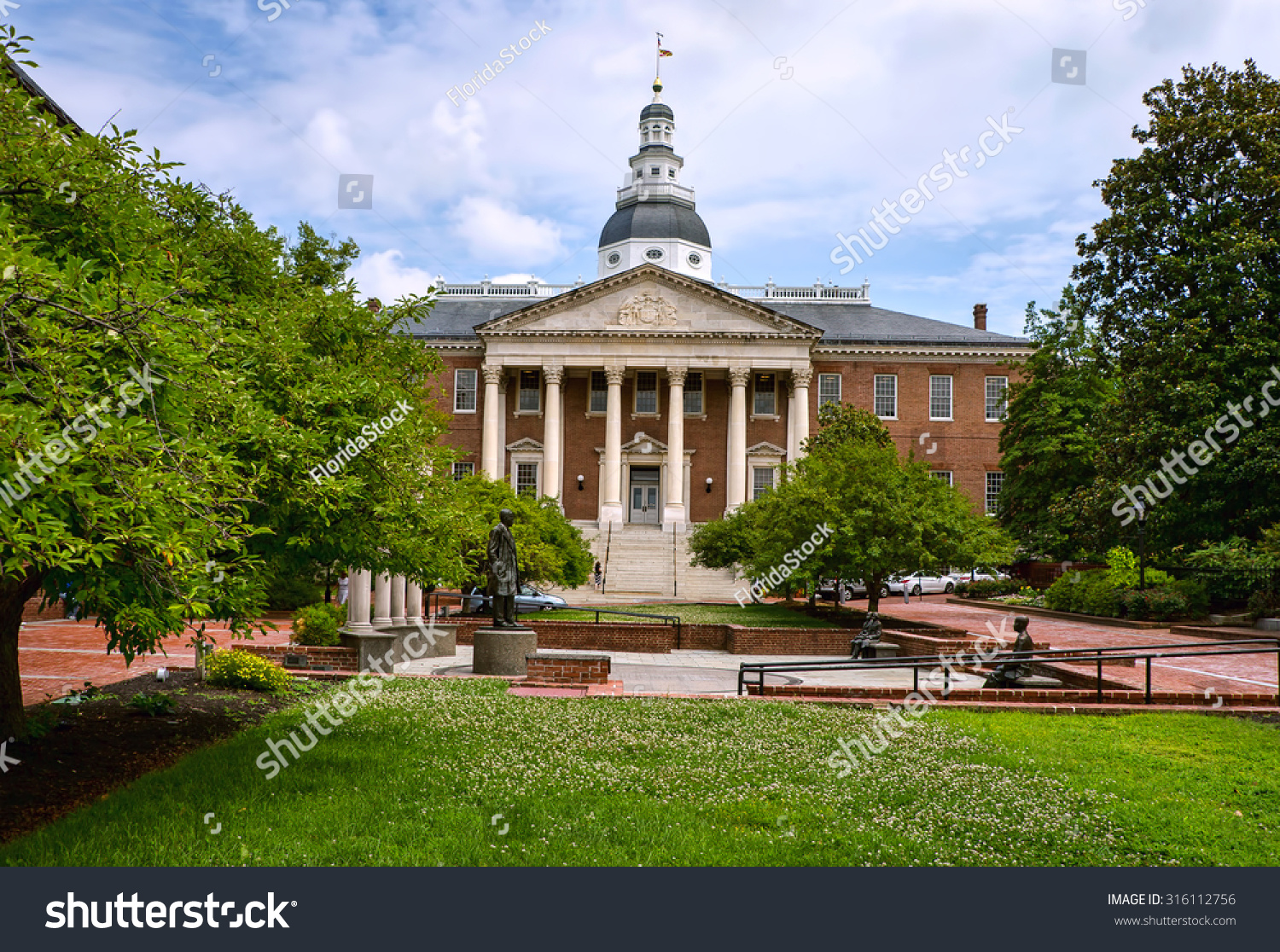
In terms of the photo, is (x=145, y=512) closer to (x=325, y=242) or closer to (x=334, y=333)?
(x=334, y=333)

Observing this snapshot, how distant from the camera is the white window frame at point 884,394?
188ft

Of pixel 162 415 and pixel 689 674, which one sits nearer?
pixel 162 415

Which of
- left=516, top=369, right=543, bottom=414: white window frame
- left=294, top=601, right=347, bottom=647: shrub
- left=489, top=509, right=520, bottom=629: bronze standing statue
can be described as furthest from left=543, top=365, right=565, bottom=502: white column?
left=489, top=509, right=520, bottom=629: bronze standing statue

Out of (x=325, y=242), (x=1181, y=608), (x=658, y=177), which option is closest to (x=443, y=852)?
(x=325, y=242)

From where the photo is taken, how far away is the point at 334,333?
11.2m

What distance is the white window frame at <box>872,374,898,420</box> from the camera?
2258 inches

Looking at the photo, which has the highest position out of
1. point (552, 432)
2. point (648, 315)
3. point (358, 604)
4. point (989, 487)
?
point (648, 315)

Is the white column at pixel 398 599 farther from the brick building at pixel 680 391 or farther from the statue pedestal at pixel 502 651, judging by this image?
the brick building at pixel 680 391

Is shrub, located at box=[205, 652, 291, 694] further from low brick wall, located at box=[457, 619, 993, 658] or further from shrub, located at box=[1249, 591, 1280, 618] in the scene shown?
shrub, located at box=[1249, 591, 1280, 618]

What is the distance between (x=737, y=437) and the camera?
54625 mm

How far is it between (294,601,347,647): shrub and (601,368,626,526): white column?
1433 inches

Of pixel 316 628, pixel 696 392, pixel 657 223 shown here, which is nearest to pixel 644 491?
pixel 696 392

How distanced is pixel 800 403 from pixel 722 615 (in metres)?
26.9

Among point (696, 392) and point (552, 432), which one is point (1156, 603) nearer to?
point (696, 392)
